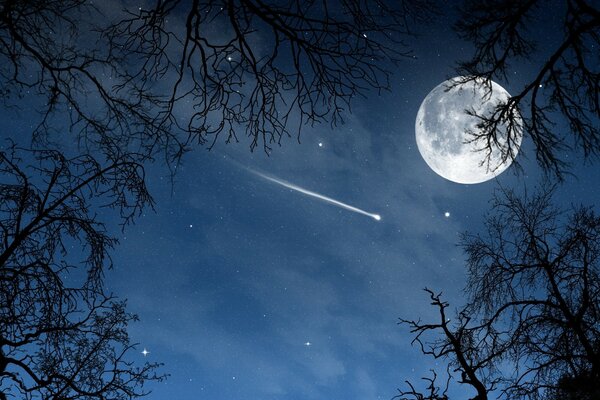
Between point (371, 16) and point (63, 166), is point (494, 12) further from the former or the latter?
point (63, 166)

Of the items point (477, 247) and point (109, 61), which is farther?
point (477, 247)

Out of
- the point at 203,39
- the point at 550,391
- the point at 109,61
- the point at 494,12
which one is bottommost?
the point at 550,391

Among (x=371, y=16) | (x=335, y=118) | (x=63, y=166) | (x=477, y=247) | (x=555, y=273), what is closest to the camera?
(x=371, y=16)

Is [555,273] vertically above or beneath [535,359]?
above

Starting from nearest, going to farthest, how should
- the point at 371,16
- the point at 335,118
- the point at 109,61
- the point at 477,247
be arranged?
the point at 371,16
the point at 109,61
the point at 335,118
the point at 477,247

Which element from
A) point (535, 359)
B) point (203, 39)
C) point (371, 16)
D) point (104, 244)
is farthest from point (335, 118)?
point (535, 359)

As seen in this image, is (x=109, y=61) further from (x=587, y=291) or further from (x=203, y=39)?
(x=587, y=291)

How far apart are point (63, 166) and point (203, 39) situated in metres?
2.80

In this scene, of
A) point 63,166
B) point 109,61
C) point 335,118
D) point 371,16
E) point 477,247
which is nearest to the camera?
point 371,16

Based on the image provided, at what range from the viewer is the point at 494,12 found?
433 cm

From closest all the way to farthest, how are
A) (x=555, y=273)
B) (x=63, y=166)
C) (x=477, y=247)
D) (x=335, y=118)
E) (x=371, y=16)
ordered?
1. (x=371, y=16)
2. (x=335, y=118)
3. (x=63, y=166)
4. (x=555, y=273)
5. (x=477, y=247)

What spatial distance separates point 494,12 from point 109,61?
13.7 feet

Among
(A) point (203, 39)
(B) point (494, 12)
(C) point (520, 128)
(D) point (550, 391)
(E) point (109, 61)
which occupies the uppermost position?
(B) point (494, 12)

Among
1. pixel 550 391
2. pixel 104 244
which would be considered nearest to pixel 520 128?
pixel 550 391
